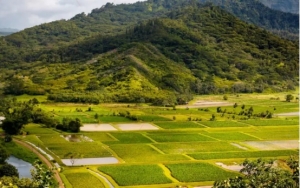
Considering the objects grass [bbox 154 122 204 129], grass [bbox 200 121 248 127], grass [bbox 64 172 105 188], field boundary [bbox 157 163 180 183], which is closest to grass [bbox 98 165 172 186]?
field boundary [bbox 157 163 180 183]

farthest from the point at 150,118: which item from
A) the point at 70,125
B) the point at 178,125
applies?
the point at 70,125

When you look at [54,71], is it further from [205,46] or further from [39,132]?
[39,132]

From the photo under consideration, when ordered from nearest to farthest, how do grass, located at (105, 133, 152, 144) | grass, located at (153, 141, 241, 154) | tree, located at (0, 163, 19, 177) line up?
tree, located at (0, 163, 19, 177), grass, located at (153, 141, 241, 154), grass, located at (105, 133, 152, 144)

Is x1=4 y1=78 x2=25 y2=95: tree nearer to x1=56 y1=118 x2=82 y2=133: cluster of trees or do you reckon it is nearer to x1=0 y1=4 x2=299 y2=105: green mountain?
x1=0 y1=4 x2=299 y2=105: green mountain

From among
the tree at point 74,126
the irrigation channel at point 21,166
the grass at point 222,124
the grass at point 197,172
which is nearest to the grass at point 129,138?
the tree at point 74,126

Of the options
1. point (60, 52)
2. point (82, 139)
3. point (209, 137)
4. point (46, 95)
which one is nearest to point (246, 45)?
point (60, 52)

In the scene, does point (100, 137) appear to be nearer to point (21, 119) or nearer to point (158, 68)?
point (21, 119)

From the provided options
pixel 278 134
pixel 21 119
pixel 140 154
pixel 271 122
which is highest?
pixel 21 119
